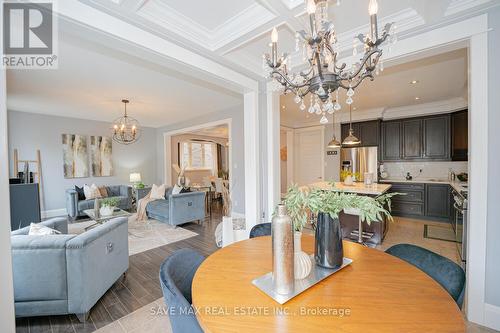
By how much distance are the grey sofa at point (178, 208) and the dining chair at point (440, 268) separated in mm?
3905

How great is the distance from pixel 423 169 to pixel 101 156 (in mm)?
9025

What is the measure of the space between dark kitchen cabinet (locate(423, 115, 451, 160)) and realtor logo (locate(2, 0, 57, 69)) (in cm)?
665

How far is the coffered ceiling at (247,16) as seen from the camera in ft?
5.56

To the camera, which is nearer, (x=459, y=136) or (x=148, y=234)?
(x=148, y=234)

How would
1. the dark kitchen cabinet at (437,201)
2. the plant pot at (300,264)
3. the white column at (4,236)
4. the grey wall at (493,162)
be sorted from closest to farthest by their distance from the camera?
the plant pot at (300,264), the white column at (4,236), the grey wall at (493,162), the dark kitchen cabinet at (437,201)

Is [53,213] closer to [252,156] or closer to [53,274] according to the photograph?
[53,274]

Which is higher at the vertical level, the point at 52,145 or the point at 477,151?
the point at 52,145

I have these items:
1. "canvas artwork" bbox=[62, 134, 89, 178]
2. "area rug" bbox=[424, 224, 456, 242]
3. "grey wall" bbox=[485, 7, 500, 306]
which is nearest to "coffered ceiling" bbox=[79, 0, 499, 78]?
"grey wall" bbox=[485, 7, 500, 306]

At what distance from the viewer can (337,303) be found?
0.90m

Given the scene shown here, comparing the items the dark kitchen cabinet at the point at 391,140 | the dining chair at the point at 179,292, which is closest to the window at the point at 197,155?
the dark kitchen cabinet at the point at 391,140

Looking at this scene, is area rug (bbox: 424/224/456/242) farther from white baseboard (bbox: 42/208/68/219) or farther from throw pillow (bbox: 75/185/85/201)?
white baseboard (bbox: 42/208/68/219)

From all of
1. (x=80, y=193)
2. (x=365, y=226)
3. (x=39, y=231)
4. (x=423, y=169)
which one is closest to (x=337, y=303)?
(x=39, y=231)

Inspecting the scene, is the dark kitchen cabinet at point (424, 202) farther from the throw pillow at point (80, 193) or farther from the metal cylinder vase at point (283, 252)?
the throw pillow at point (80, 193)

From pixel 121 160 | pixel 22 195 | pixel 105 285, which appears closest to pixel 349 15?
pixel 105 285
